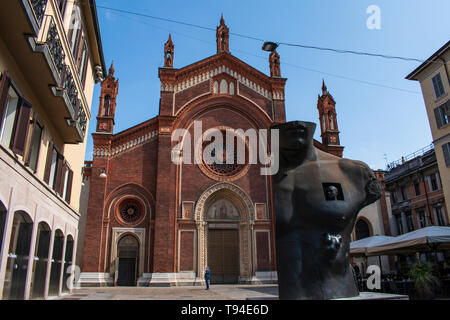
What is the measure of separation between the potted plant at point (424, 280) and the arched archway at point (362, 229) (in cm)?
1560

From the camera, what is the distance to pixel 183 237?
74.9 ft

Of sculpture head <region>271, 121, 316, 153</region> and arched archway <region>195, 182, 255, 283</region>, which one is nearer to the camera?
sculpture head <region>271, 121, 316, 153</region>

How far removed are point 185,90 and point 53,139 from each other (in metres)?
14.9

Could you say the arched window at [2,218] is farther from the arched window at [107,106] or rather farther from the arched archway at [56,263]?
the arched window at [107,106]

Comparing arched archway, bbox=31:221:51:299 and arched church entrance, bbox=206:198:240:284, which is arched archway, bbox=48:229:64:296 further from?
arched church entrance, bbox=206:198:240:284

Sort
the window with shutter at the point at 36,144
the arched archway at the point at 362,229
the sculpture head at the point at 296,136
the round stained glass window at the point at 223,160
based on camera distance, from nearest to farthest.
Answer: the sculpture head at the point at 296,136
the window with shutter at the point at 36,144
the round stained glass window at the point at 223,160
the arched archway at the point at 362,229

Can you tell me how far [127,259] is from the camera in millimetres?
22484

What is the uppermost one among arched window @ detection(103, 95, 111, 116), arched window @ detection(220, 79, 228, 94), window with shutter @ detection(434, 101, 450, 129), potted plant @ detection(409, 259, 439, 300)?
arched window @ detection(220, 79, 228, 94)

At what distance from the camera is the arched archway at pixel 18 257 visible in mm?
9031

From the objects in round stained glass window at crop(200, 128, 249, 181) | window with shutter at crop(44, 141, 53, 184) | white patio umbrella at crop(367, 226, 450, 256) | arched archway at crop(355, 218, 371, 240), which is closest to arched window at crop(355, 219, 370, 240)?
arched archway at crop(355, 218, 371, 240)

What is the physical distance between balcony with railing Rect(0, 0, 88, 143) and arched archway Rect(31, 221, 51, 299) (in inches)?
146

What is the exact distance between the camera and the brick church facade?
22141 millimetres

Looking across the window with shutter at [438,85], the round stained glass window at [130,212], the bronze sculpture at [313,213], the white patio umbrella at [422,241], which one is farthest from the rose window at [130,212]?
the window with shutter at [438,85]
